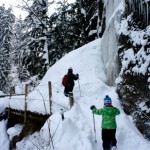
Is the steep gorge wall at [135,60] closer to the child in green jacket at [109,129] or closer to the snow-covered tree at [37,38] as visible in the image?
the child in green jacket at [109,129]

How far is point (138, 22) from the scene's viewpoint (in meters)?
10.4

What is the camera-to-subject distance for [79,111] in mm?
10758

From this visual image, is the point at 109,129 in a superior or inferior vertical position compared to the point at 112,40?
inferior

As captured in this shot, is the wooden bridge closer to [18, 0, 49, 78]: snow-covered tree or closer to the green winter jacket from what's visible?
the green winter jacket

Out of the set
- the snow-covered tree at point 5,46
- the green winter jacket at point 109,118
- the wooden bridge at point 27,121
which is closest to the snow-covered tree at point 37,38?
the snow-covered tree at point 5,46

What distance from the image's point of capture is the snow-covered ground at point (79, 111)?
8664mm

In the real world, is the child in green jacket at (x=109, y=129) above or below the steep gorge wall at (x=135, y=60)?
below

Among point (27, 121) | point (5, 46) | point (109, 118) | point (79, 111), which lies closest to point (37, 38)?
point (5, 46)

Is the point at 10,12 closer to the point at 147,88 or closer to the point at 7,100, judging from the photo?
the point at 7,100

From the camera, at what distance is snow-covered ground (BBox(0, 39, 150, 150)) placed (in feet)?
28.4

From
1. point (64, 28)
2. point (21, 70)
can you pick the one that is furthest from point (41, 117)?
point (21, 70)

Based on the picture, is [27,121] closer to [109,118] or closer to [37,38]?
[109,118]

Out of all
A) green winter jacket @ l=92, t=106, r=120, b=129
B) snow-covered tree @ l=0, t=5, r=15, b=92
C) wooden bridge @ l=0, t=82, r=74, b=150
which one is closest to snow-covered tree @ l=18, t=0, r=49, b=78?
snow-covered tree @ l=0, t=5, r=15, b=92

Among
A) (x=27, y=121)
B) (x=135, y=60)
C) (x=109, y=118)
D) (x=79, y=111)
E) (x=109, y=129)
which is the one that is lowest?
(x=27, y=121)
